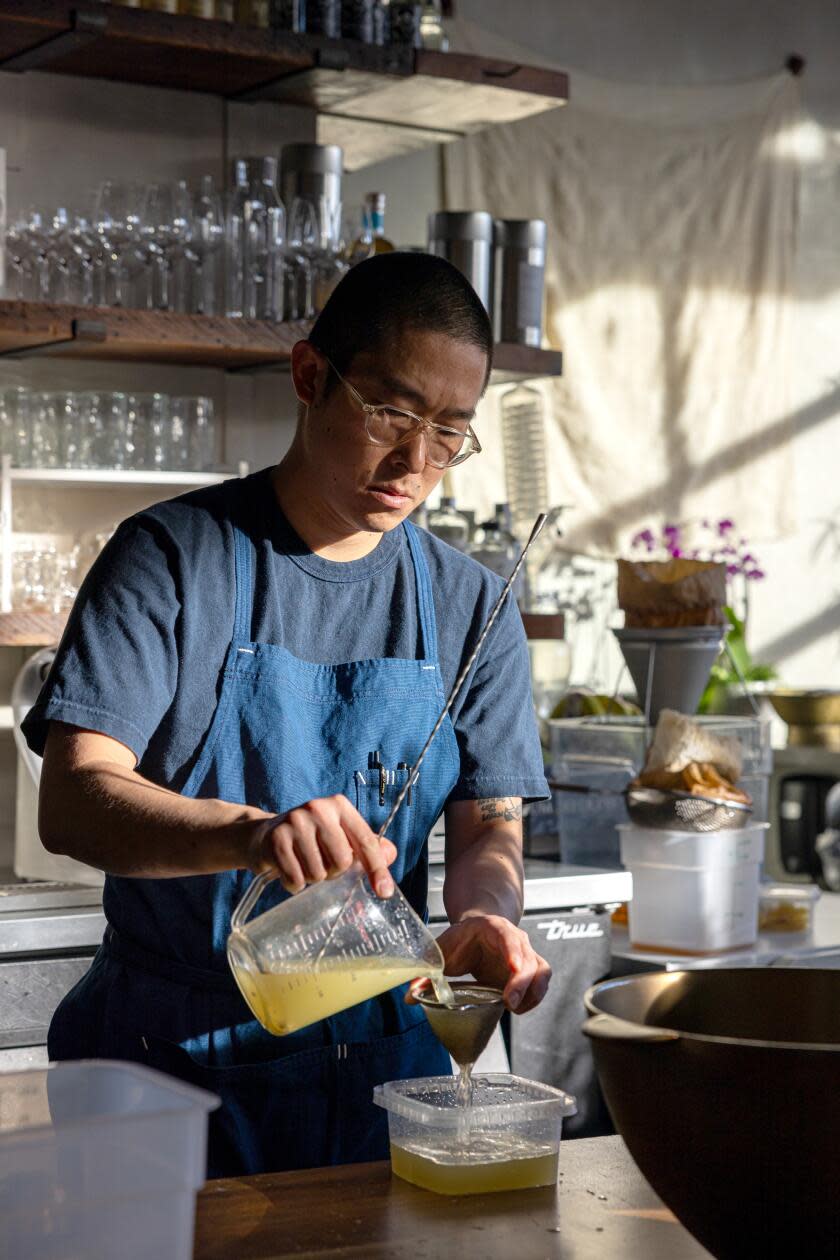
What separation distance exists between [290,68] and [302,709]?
1894 mm

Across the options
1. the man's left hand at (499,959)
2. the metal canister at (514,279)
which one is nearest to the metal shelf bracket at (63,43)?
the metal canister at (514,279)

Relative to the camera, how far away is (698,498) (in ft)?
17.6

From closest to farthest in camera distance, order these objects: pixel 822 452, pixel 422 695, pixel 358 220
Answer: pixel 422 695 < pixel 358 220 < pixel 822 452

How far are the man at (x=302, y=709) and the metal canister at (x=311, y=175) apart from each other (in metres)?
1.68

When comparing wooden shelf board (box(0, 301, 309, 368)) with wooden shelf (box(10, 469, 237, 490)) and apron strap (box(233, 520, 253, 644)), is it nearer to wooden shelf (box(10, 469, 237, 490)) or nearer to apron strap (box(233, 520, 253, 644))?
wooden shelf (box(10, 469, 237, 490))

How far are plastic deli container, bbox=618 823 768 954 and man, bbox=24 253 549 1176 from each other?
121 centimetres

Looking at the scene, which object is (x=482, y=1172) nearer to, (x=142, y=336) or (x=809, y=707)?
(x=142, y=336)

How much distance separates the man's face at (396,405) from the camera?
160 cm

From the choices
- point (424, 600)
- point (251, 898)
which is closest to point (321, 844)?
point (251, 898)

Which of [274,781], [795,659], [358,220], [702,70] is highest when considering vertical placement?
[702,70]

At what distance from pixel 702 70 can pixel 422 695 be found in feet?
13.7

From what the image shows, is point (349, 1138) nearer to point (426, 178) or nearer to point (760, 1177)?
point (760, 1177)

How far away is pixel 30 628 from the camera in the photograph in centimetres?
296

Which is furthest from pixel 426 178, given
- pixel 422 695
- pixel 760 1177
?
pixel 760 1177
